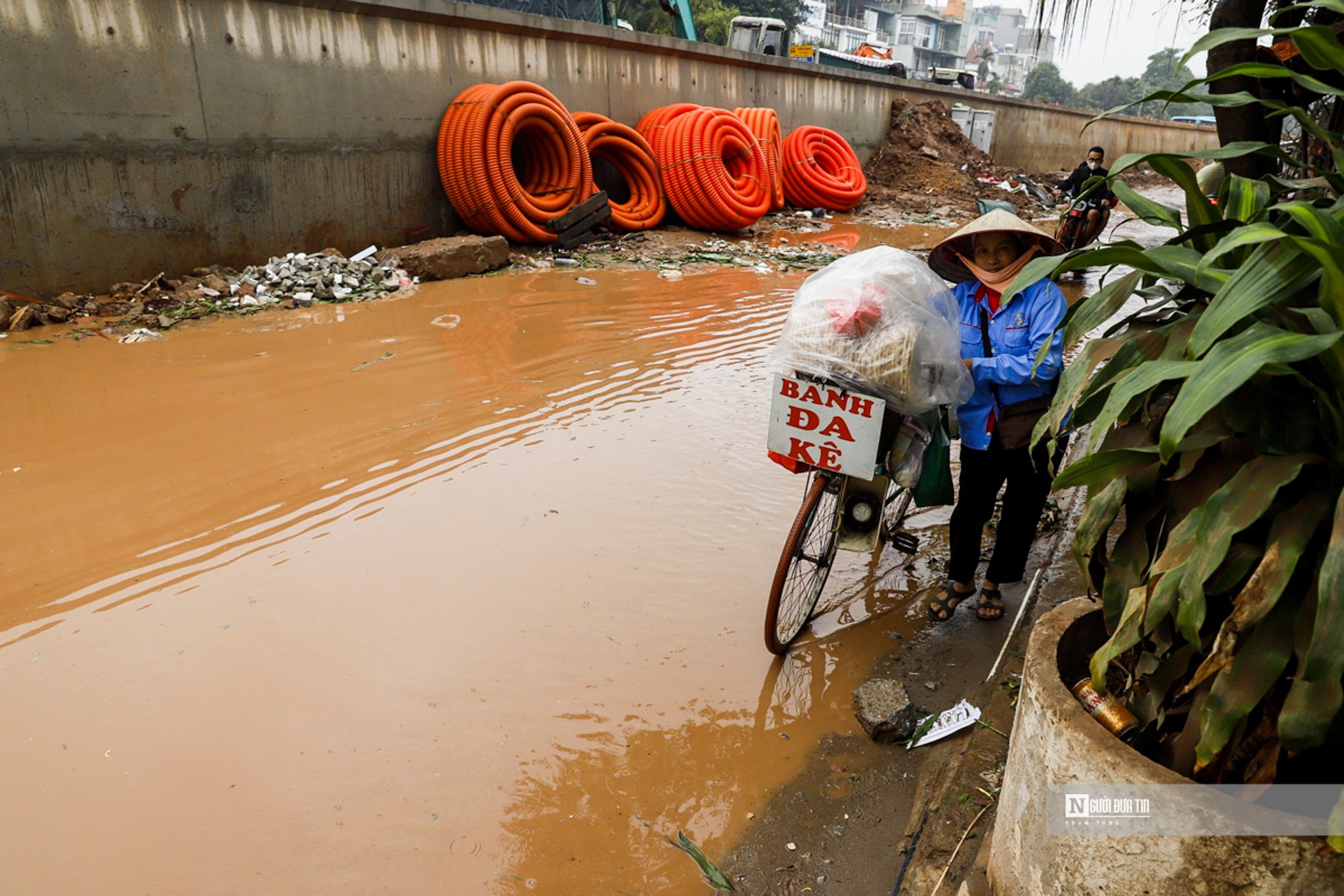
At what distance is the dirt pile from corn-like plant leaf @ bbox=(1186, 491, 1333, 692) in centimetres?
1696

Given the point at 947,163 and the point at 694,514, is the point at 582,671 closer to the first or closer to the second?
the point at 694,514

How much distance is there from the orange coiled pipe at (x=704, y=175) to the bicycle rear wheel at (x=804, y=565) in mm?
9834

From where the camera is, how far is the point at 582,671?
3.05 meters

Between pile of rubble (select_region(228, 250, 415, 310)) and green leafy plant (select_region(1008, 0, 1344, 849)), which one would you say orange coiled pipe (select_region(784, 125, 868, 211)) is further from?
green leafy plant (select_region(1008, 0, 1344, 849))

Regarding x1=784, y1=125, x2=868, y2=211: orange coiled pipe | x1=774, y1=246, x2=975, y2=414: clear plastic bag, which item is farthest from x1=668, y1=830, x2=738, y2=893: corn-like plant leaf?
x1=784, y1=125, x2=868, y2=211: orange coiled pipe

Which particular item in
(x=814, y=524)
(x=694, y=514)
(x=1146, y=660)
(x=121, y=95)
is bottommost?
(x=694, y=514)

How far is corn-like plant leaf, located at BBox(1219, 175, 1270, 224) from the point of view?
1.76 m

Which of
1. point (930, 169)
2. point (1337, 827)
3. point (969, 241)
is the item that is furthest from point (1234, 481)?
Answer: point (930, 169)

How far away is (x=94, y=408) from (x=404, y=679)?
352 centimetres

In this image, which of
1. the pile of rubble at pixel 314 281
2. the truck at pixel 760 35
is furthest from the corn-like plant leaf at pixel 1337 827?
the truck at pixel 760 35

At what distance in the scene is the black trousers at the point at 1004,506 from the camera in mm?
3232

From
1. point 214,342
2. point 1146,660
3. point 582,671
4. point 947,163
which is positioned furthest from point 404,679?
point 947,163

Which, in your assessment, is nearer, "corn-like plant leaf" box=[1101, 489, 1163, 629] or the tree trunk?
"corn-like plant leaf" box=[1101, 489, 1163, 629]

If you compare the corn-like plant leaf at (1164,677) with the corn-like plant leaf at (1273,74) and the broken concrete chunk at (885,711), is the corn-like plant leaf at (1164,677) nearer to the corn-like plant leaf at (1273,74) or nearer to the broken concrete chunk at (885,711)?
the corn-like plant leaf at (1273,74)
